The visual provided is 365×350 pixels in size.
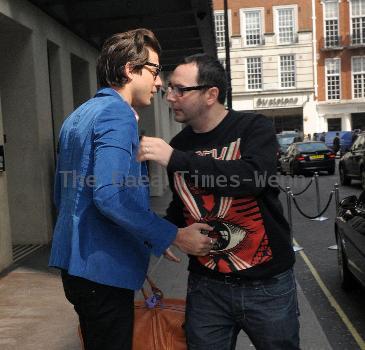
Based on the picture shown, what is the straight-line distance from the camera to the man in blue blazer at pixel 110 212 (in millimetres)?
1819

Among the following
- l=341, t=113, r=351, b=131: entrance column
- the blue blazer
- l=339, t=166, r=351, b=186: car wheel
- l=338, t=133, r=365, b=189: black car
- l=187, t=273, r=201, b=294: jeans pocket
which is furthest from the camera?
l=341, t=113, r=351, b=131: entrance column

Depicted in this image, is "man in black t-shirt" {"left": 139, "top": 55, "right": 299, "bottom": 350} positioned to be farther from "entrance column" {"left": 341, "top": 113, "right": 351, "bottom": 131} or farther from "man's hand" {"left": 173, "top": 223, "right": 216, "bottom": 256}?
"entrance column" {"left": 341, "top": 113, "right": 351, "bottom": 131}

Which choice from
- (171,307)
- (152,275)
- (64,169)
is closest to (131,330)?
(171,307)

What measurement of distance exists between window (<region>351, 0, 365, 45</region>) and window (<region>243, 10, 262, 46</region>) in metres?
7.99

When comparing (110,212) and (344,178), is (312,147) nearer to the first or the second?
(344,178)

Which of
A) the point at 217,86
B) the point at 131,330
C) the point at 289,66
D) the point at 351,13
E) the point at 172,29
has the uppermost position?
the point at 351,13

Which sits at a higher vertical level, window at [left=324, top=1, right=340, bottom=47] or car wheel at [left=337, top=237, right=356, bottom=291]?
window at [left=324, top=1, right=340, bottom=47]

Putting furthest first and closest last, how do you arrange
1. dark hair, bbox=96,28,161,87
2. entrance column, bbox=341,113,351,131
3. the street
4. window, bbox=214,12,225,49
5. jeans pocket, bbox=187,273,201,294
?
1. window, bbox=214,12,225,49
2. entrance column, bbox=341,113,351,131
3. the street
4. jeans pocket, bbox=187,273,201,294
5. dark hair, bbox=96,28,161,87

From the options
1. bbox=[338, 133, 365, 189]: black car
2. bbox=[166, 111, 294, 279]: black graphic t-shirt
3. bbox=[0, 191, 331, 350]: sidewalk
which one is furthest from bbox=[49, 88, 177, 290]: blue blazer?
bbox=[338, 133, 365, 189]: black car

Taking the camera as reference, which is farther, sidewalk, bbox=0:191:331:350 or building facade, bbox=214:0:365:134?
building facade, bbox=214:0:365:134

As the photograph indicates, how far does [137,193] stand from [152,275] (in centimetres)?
454

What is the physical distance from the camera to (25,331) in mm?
4434

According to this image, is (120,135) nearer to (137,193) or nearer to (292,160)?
(137,193)

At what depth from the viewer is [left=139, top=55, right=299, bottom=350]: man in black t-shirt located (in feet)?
6.82
